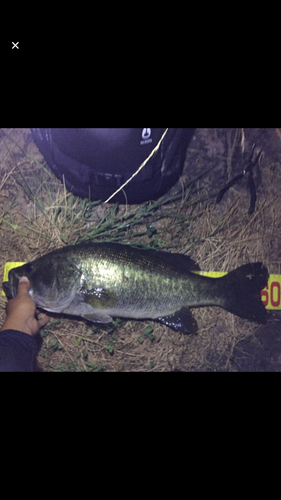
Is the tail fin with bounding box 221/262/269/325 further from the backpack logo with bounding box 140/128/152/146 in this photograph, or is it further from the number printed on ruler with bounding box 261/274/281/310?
the backpack logo with bounding box 140/128/152/146

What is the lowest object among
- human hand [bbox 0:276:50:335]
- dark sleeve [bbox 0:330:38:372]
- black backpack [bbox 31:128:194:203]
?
dark sleeve [bbox 0:330:38:372]

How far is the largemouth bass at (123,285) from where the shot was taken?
300 centimetres

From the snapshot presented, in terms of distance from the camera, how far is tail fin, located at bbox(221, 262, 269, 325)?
333cm

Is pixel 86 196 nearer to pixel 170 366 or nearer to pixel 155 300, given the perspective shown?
pixel 155 300

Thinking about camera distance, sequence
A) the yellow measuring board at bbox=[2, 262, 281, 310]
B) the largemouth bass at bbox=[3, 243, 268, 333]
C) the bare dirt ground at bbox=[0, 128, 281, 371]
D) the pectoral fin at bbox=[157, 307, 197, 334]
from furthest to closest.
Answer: the yellow measuring board at bbox=[2, 262, 281, 310], the bare dirt ground at bbox=[0, 128, 281, 371], the pectoral fin at bbox=[157, 307, 197, 334], the largemouth bass at bbox=[3, 243, 268, 333]

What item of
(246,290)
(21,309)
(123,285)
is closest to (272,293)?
(246,290)

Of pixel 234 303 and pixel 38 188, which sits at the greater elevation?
pixel 38 188

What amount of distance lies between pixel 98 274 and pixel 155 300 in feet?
2.23

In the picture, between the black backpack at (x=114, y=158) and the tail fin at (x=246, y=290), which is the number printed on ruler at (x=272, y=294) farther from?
the black backpack at (x=114, y=158)

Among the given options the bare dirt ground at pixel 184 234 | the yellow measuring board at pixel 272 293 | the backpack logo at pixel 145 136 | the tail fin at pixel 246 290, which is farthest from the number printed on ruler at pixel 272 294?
the backpack logo at pixel 145 136

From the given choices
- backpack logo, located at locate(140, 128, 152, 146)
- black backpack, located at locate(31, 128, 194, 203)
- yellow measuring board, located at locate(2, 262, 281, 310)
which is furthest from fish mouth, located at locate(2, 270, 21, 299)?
yellow measuring board, located at locate(2, 262, 281, 310)

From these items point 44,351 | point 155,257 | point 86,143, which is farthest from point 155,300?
point 86,143

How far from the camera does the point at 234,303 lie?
3.34 m

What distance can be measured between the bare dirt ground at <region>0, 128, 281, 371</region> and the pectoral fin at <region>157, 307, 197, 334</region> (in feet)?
1.05
